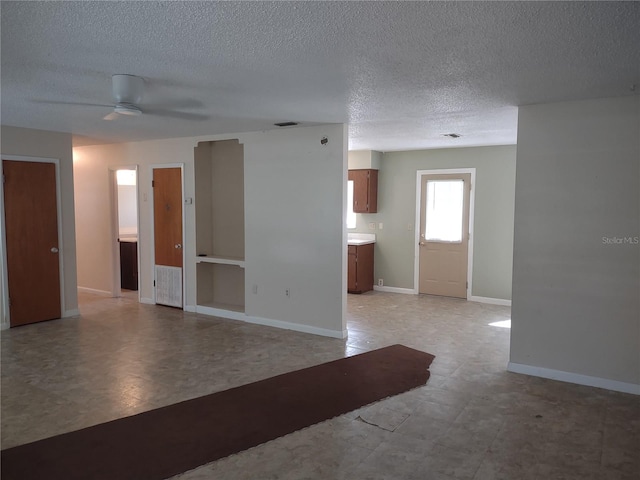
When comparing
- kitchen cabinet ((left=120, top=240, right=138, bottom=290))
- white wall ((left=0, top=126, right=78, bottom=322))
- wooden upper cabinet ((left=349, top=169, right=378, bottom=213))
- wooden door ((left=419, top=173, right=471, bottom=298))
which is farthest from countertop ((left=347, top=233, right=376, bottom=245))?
white wall ((left=0, top=126, right=78, bottom=322))

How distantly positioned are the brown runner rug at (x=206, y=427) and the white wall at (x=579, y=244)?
1.17 meters

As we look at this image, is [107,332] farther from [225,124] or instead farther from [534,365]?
[534,365]

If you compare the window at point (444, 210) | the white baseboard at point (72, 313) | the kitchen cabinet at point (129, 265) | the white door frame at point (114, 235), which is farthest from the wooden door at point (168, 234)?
the window at point (444, 210)

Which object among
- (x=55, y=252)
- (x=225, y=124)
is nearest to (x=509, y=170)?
(x=225, y=124)

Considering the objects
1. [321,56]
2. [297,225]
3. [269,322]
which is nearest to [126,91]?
[321,56]

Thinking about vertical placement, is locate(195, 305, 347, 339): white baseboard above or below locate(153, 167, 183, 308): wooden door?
below

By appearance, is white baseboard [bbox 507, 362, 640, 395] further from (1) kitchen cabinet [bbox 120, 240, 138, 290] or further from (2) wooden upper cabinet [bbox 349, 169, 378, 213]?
(1) kitchen cabinet [bbox 120, 240, 138, 290]

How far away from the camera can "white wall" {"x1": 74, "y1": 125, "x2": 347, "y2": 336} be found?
527 cm

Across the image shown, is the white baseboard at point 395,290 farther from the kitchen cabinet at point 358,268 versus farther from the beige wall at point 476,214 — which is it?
the kitchen cabinet at point 358,268

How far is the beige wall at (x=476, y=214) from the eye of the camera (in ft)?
23.1

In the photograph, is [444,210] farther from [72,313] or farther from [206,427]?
[72,313]

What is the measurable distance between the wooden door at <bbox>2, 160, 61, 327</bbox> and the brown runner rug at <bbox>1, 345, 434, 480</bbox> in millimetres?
3315

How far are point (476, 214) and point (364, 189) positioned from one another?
6.16 ft

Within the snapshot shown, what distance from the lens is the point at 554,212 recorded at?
4.02 m
